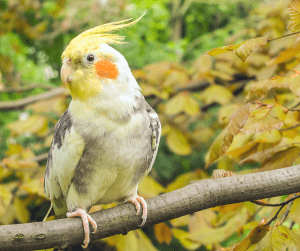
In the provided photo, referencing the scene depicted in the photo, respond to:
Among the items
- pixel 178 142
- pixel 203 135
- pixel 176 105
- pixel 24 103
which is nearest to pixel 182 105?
pixel 176 105

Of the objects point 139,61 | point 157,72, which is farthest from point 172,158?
point 139,61

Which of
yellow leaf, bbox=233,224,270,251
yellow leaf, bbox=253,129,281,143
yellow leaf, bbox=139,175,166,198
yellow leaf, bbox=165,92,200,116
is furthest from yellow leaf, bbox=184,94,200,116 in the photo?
yellow leaf, bbox=233,224,270,251

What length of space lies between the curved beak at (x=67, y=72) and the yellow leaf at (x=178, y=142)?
1.16 m

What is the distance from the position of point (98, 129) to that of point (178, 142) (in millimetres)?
1158

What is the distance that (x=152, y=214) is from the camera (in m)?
1.20

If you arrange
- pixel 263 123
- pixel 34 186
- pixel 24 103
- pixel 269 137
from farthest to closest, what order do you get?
Result: pixel 24 103
pixel 34 186
pixel 269 137
pixel 263 123

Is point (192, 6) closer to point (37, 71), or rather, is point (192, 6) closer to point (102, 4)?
point (102, 4)

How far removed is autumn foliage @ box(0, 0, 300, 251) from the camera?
120cm

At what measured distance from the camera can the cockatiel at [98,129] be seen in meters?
1.25

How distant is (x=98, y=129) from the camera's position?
1241mm

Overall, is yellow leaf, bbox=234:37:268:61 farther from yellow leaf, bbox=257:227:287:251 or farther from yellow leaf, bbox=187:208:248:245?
yellow leaf, bbox=187:208:248:245

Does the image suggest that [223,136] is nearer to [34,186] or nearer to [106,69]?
[106,69]

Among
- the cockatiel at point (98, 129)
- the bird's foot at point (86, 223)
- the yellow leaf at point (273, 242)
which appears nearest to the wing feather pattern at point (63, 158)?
the cockatiel at point (98, 129)

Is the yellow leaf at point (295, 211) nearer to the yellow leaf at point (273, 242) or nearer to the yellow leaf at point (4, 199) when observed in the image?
the yellow leaf at point (273, 242)
